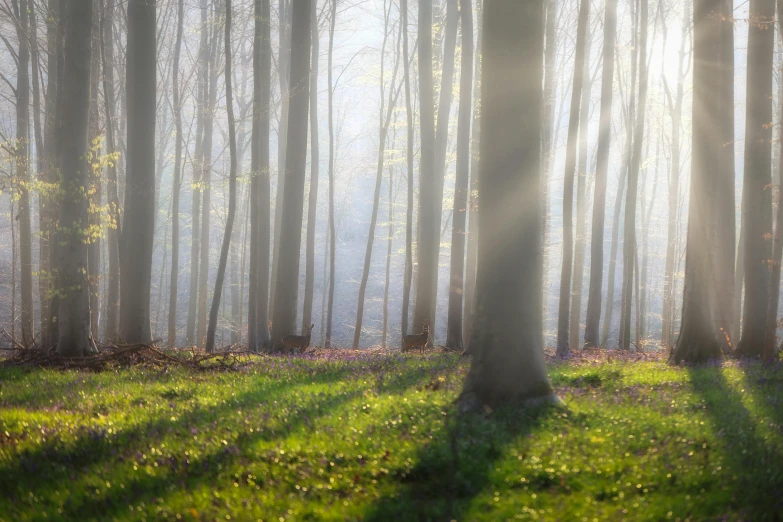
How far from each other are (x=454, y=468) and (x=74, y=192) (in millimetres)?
12015

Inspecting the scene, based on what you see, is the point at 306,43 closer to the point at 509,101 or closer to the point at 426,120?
the point at 426,120

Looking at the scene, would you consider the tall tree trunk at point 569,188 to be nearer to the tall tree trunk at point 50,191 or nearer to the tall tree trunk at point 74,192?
the tall tree trunk at point 74,192

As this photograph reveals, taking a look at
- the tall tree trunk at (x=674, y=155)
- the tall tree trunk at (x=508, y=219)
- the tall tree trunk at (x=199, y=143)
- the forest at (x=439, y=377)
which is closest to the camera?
the forest at (x=439, y=377)

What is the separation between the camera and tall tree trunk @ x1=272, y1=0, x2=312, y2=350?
18.3m

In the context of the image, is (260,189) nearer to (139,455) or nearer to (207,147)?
(207,147)

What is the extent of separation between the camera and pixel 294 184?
61.5ft

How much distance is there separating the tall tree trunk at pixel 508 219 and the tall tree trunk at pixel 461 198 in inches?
407

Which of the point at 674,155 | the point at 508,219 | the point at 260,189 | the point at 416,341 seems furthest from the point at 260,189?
the point at 674,155

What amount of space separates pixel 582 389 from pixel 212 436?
5888mm

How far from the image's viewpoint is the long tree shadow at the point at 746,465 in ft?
15.4

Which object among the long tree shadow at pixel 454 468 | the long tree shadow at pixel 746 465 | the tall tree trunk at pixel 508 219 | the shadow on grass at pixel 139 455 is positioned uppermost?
the tall tree trunk at pixel 508 219

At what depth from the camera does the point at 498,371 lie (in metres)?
7.92

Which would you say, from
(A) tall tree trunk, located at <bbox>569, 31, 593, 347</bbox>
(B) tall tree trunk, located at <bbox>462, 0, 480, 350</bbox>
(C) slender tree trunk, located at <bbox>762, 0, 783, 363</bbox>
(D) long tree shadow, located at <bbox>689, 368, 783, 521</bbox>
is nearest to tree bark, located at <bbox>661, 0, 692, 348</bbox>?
(A) tall tree trunk, located at <bbox>569, 31, 593, 347</bbox>

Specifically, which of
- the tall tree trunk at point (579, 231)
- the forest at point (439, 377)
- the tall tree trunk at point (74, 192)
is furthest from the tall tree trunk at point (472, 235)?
the tall tree trunk at point (74, 192)
